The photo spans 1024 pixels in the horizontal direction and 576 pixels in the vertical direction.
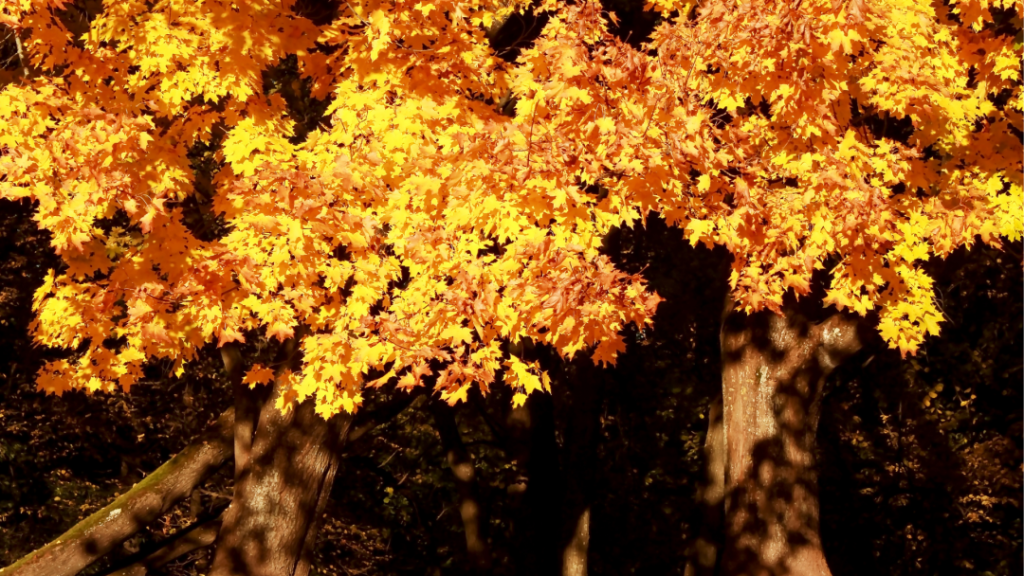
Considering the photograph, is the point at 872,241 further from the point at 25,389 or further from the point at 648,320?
the point at 25,389

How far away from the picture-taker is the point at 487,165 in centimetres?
673

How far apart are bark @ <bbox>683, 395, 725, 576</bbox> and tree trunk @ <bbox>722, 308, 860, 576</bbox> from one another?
376cm

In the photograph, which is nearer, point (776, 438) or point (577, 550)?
point (776, 438)

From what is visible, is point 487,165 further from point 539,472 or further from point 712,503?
point 539,472

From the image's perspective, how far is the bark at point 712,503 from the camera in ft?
41.8

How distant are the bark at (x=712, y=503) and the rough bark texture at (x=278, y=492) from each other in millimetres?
5241

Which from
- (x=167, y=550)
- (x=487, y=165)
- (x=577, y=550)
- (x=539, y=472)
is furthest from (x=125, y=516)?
(x=539, y=472)

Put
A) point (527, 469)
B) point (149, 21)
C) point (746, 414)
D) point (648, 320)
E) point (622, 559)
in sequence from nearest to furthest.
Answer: point (648, 320)
point (149, 21)
point (746, 414)
point (527, 469)
point (622, 559)

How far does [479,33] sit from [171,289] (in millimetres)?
2968

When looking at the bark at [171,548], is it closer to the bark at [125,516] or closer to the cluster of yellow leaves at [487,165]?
the bark at [125,516]

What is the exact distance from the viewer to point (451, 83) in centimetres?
768

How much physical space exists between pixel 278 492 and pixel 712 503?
5.94m

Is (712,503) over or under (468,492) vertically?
over

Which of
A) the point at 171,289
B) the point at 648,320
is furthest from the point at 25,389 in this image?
the point at 648,320
